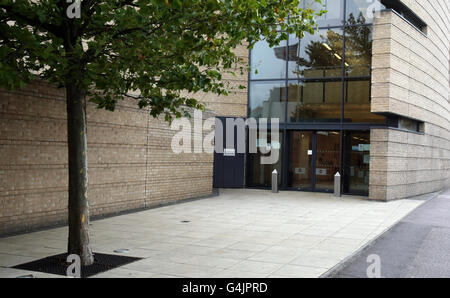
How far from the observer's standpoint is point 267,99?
827 inches

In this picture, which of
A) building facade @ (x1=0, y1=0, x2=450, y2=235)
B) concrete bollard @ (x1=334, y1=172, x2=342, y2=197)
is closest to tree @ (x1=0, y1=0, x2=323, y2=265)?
building facade @ (x1=0, y1=0, x2=450, y2=235)

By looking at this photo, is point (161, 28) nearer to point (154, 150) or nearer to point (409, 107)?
point (154, 150)

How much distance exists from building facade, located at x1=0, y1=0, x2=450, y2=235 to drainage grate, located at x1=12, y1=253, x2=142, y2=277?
4426 mm

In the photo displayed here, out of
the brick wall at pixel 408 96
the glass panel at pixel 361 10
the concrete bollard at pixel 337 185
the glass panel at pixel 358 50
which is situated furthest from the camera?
the glass panel at pixel 358 50

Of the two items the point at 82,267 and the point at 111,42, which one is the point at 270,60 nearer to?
the point at 111,42

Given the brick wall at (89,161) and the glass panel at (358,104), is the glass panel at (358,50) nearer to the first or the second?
the glass panel at (358,104)

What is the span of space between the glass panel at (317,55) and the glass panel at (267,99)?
88 centimetres

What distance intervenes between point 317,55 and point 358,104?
2.80m

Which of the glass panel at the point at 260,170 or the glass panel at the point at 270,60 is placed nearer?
the glass panel at the point at 270,60

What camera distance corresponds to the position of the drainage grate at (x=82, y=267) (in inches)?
274

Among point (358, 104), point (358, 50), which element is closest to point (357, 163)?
point (358, 104)

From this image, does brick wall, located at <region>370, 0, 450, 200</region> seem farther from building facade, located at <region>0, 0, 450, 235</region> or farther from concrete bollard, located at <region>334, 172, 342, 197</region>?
concrete bollard, located at <region>334, 172, 342, 197</region>

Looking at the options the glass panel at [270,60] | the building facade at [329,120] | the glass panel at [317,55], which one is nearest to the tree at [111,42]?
the building facade at [329,120]

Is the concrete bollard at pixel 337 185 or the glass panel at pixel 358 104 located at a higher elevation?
the glass panel at pixel 358 104
